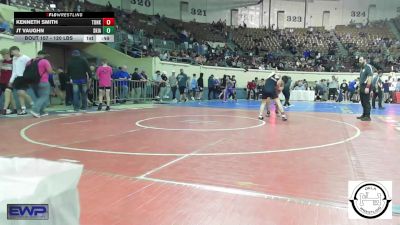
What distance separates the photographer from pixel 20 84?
10977mm

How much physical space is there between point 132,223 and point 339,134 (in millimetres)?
6446

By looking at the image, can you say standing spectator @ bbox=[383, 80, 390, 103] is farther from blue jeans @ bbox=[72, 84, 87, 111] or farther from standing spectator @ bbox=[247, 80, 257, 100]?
blue jeans @ bbox=[72, 84, 87, 111]

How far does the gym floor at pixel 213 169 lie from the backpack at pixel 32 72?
8.39 ft

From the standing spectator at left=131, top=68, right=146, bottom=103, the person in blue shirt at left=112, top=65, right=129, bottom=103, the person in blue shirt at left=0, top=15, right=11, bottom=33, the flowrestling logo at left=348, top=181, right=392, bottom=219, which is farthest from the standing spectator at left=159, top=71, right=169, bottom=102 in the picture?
the flowrestling logo at left=348, top=181, right=392, bottom=219

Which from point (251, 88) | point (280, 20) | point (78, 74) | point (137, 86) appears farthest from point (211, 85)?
point (280, 20)

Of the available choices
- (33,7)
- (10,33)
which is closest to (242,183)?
(10,33)

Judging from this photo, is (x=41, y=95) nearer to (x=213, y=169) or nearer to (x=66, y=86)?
(x=66, y=86)

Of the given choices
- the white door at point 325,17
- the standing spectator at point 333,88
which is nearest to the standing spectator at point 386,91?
the standing spectator at point 333,88

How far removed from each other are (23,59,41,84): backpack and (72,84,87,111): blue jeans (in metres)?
2.13

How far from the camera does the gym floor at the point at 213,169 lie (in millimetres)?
3195

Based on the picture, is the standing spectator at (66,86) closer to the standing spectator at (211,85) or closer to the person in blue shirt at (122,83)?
the person in blue shirt at (122,83)

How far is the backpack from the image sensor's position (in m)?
10.8

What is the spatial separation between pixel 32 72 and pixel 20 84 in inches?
21.1
